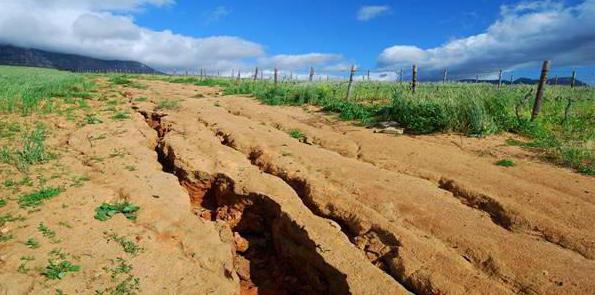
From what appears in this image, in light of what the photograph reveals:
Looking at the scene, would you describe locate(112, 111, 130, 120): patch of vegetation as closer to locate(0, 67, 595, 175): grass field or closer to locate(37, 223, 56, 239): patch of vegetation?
locate(0, 67, 595, 175): grass field

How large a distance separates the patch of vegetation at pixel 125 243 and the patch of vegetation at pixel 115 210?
0.38 metres

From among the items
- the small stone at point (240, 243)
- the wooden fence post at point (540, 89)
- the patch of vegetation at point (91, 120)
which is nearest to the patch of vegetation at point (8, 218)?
the small stone at point (240, 243)

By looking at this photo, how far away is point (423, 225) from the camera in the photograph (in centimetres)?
430

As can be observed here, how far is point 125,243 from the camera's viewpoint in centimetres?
418

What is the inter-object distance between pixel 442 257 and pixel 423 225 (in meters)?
0.60

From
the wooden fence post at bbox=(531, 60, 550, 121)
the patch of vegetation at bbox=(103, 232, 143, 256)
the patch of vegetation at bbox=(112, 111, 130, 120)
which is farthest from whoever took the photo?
the patch of vegetation at bbox=(112, 111, 130, 120)

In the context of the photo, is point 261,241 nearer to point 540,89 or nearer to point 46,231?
point 46,231

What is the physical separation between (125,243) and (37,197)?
1562mm

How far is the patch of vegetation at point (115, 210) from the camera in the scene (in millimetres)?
4664

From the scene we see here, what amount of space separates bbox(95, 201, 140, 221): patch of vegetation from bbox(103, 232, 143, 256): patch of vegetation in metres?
0.38

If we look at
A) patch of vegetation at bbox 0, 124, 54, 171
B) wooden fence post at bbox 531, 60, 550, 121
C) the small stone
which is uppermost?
wooden fence post at bbox 531, 60, 550, 121

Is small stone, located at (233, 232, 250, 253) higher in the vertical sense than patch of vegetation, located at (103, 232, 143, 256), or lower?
lower

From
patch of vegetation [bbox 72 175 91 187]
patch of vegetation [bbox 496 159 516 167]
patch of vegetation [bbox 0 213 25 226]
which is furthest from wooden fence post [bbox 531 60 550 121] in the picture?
patch of vegetation [bbox 0 213 25 226]

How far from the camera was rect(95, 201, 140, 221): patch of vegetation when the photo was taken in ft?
15.3
